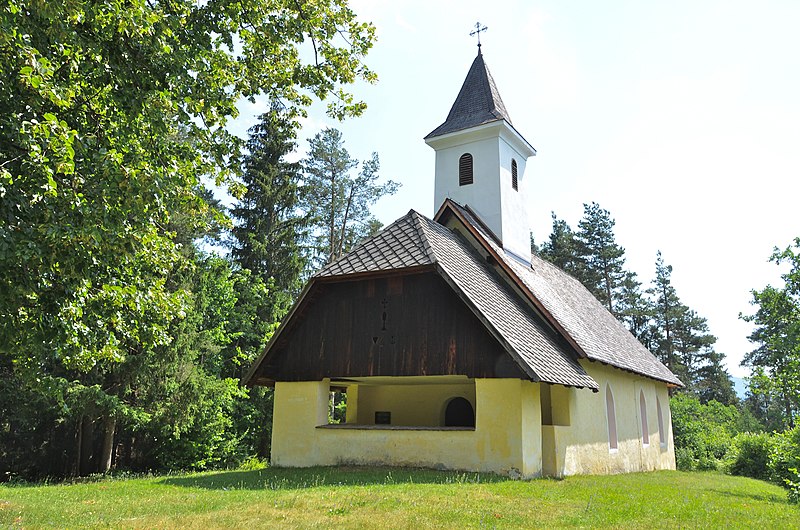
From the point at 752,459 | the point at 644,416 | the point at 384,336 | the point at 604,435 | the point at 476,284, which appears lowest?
the point at 752,459

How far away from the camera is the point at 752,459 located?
84.2 ft

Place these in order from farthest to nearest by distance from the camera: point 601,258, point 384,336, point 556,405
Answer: point 601,258 → point 556,405 → point 384,336

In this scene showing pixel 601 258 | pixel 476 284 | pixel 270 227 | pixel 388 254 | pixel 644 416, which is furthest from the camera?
pixel 601 258

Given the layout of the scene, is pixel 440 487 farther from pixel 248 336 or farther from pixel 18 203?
pixel 248 336

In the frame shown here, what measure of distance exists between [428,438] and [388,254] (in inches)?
175

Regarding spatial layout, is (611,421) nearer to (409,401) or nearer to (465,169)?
(409,401)

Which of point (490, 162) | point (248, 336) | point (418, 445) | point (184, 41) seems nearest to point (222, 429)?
point (248, 336)

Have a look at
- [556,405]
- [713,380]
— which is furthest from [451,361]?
[713,380]

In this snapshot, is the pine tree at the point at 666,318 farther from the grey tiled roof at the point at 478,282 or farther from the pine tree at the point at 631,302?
the grey tiled roof at the point at 478,282

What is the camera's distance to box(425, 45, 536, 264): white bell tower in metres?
20.4

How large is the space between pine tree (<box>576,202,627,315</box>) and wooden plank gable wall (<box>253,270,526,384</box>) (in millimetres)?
35230

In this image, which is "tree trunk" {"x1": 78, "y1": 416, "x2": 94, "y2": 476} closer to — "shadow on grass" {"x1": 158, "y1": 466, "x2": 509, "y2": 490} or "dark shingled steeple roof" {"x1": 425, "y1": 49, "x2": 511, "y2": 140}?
"shadow on grass" {"x1": 158, "y1": 466, "x2": 509, "y2": 490}

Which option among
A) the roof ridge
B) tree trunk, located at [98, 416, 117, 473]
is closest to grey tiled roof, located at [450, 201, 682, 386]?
the roof ridge

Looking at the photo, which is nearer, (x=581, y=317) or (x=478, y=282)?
(x=478, y=282)
